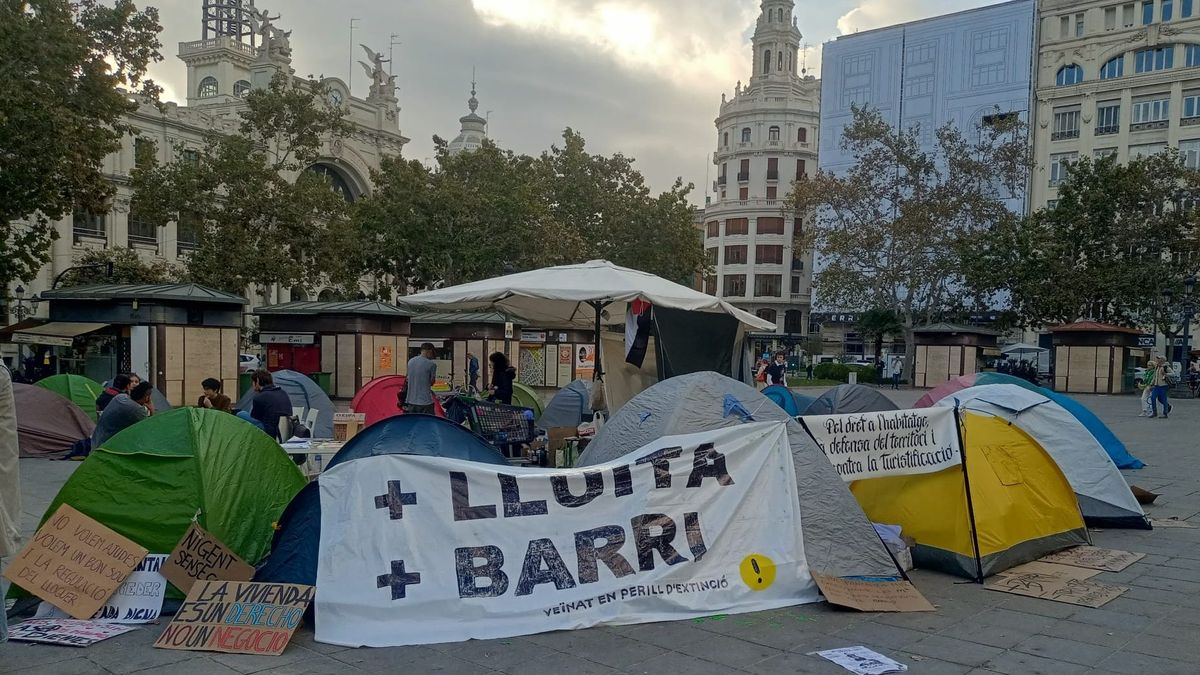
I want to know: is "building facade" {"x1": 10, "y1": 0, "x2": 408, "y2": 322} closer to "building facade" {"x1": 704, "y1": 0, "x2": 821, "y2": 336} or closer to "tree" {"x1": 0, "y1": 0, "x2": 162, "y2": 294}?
"tree" {"x1": 0, "y1": 0, "x2": 162, "y2": 294}

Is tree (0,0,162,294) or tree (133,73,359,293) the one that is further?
tree (133,73,359,293)

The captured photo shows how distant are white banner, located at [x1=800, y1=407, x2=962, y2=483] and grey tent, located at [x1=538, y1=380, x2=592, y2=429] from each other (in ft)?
23.0

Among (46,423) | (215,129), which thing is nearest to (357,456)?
(46,423)

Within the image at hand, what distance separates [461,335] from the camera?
29.0 meters

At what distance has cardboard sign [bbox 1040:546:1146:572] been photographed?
7.19 m

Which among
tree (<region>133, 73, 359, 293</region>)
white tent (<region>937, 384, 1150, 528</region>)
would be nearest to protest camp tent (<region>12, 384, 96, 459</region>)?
white tent (<region>937, 384, 1150, 528</region>)

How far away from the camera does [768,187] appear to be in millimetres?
68625

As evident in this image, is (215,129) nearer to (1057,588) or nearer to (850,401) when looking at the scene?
(850,401)

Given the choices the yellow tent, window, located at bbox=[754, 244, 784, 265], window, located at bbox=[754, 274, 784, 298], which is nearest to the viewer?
the yellow tent

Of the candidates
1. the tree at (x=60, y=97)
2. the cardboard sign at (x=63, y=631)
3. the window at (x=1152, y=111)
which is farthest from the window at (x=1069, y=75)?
the cardboard sign at (x=63, y=631)

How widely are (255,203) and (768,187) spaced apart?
4839cm

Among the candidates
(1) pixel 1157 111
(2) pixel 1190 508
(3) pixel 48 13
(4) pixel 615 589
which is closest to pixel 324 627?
(4) pixel 615 589

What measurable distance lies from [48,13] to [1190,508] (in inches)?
820

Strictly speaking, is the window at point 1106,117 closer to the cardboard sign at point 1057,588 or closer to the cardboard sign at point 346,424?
the cardboard sign at point 346,424
